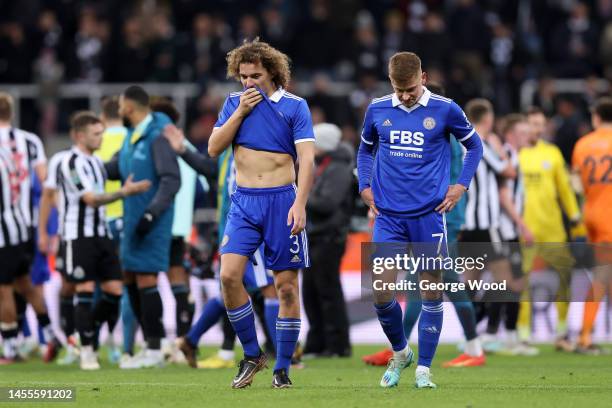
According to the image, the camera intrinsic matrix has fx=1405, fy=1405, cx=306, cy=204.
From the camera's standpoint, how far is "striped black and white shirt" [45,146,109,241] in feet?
40.6

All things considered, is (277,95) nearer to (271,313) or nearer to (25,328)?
(271,313)

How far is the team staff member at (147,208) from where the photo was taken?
487 inches

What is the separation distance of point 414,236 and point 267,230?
1004mm

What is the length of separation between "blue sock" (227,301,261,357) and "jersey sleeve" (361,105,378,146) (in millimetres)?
1431

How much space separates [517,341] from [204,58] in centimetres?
919

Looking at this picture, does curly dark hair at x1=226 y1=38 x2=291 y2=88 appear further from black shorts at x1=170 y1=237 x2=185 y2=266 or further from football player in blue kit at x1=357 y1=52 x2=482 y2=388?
black shorts at x1=170 y1=237 x2=185 y2=266

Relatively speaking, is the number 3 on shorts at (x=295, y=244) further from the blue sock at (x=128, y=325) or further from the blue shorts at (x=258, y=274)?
the blue sock at (x=128, y=325)

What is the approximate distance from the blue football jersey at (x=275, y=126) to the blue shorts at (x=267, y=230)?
1.02ft

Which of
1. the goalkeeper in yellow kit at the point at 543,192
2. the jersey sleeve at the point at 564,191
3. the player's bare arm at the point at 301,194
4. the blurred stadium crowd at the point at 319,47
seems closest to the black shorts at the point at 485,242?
the goalkeeper in yellow kit at the point at 543,192

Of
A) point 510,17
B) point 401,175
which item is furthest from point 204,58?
point 401,175

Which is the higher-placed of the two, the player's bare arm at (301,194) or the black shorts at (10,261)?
the player's bare arm at (301,194)

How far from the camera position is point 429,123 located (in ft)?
31.3

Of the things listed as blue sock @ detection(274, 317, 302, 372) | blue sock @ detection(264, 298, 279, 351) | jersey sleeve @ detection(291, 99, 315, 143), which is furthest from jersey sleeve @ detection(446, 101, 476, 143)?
blue sock @ detection(264, 298, 279, 351)

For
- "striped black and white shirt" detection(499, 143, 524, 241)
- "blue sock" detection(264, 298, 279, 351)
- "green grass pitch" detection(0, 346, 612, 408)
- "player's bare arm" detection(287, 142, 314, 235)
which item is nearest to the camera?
"green grass pitch" detection(0, 346, 612, 408)
